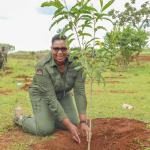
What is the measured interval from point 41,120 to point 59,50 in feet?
3.78

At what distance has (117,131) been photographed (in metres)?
6.00

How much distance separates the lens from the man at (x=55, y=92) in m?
5.65

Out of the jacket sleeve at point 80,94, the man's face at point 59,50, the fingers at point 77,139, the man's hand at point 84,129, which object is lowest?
the fingers at point 77,139

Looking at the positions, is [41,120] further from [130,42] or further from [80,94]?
[130,42]

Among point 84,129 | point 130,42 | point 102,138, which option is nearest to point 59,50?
point 84,129

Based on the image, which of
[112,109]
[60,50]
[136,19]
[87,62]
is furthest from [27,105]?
[136,19]

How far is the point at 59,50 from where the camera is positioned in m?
5.69

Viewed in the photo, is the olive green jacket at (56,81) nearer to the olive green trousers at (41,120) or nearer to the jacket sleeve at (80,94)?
the jacket sleeve at (80,94)

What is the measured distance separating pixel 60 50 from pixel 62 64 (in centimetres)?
34

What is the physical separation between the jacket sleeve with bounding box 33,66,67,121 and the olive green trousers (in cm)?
26

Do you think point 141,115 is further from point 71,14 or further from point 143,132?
point 71,14

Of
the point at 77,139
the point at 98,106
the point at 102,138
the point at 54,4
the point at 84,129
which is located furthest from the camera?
the point at 98,106

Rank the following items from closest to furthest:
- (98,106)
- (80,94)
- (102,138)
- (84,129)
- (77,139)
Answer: (77,139), (84,129), (102,138), (80,94), (98,106)

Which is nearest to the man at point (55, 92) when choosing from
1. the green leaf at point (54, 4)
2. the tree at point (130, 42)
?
the green leaf at point (54, 4)
